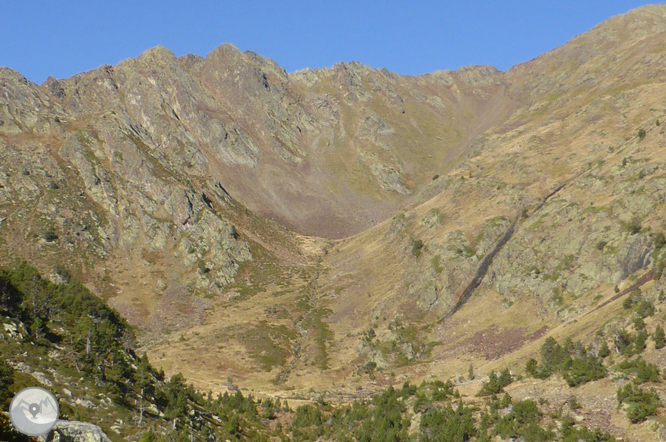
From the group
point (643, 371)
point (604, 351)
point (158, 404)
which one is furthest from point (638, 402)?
point (158, 404)

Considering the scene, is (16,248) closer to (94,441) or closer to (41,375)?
(41,375)

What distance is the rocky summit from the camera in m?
48.8

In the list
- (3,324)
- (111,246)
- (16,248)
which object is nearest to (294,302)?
(111,246)

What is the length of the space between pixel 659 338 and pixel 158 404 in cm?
4435

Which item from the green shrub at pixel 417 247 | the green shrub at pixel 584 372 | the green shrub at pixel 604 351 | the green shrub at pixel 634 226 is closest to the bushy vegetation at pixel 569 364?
the green shrub at pixel 584 372

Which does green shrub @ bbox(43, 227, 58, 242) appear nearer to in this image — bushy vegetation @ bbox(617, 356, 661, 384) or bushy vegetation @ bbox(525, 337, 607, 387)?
bushy vegetation @ bbox(525, 337, 607, 387)

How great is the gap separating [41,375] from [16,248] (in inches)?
3757

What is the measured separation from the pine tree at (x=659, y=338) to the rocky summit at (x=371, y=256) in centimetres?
61

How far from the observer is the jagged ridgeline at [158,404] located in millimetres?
34281

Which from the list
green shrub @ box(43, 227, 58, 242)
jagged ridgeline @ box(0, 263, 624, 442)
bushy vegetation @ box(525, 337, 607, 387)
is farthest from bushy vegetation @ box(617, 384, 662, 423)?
green shrub @ box(43, 227, 58, 242)

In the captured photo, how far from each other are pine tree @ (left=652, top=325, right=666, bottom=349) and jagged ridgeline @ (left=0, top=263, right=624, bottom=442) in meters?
8.47

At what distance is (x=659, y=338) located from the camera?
41062 mm

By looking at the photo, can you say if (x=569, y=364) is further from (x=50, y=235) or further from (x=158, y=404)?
(x=50, y=235)

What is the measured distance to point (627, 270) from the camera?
68938 millimetres
